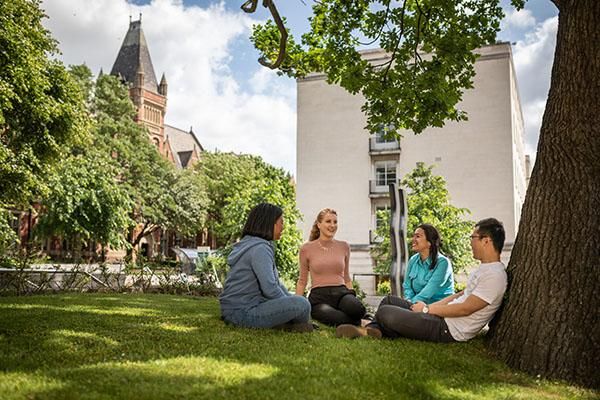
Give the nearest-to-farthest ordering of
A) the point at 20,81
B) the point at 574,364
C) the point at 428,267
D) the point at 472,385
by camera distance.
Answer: the point at 472,385 < the point at 574,364 < the point at 428,267 < the point at 20,81

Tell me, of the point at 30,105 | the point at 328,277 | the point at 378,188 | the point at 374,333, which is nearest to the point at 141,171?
the point at 378,188

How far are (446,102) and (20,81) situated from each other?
53.7 feet

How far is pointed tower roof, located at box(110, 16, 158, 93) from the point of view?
235 feet

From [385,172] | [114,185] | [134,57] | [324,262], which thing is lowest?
[324,262]

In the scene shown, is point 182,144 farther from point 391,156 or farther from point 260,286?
point 260,286

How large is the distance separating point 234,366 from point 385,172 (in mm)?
30065

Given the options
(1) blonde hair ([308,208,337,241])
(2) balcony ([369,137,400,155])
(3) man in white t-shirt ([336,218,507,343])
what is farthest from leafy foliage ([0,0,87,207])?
(2) balcony ([369,137,400,155])

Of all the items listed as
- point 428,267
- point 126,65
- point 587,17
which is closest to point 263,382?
point 428,267

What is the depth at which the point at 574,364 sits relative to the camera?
4.59m

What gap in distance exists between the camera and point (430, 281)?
6801 mm

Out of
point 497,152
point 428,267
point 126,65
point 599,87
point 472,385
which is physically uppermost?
point 126,65

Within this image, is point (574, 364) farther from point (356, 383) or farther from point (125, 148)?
point (125, 148)

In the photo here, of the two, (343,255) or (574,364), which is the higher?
(343,255)

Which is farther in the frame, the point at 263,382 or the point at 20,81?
the point at 20,81
